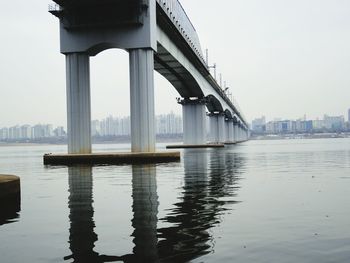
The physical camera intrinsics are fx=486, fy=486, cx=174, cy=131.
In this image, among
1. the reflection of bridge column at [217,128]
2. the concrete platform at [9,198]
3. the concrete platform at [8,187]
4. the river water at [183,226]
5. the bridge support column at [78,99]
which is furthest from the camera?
the reflection of bridge column at [217,128]

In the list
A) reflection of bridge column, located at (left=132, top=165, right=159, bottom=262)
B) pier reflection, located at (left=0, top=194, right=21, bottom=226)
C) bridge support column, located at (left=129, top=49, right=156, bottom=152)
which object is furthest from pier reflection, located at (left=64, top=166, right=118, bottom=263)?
bridge support column, located at (left=129, top=49, right=156, bottom=152)

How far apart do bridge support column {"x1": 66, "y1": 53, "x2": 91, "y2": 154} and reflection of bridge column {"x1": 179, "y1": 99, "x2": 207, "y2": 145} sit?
4860 centimetres

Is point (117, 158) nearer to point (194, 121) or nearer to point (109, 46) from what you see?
point (109, 46)

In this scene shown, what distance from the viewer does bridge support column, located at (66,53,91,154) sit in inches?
1540

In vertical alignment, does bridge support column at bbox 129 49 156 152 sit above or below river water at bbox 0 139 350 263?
above

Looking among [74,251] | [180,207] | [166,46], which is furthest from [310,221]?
[166,46]

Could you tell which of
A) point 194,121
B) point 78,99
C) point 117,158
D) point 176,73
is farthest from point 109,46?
point 194,121

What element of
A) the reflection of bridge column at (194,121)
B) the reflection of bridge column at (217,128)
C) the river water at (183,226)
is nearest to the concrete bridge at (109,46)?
the river water at (183,226)

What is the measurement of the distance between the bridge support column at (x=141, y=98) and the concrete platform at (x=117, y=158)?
137cm

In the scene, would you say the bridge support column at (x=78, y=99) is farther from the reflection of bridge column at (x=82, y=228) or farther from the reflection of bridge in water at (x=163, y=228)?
the reflection of bridge column at (x=82, y=228)

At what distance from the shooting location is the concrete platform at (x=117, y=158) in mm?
36844

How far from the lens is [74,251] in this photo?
745 centimetres

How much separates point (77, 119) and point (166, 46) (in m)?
12.9

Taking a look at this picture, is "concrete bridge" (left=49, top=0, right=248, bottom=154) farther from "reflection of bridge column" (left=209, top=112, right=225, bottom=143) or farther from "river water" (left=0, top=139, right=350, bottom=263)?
"reflection of bridge column" (left=209, top=112, right=225, bottom=143)
